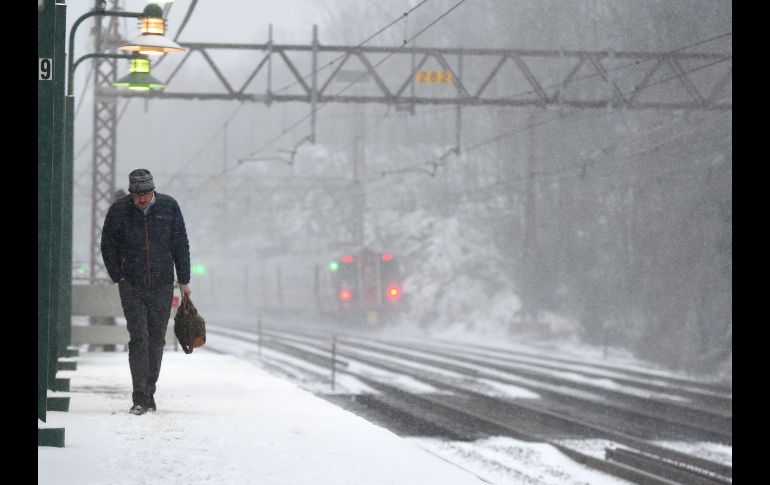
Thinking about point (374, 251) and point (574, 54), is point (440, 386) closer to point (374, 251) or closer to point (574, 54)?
point (574, 54)

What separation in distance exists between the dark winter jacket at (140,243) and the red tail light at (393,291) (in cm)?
3564

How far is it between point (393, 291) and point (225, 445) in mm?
37018

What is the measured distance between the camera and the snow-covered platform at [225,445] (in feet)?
21.3

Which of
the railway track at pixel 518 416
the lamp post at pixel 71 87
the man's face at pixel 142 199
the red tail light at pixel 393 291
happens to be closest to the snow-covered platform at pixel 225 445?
the man's face at pixel 142 199

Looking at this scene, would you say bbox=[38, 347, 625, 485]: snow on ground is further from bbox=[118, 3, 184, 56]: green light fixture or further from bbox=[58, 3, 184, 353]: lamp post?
bbox=[118, 3, 184, 56]: green light fixture

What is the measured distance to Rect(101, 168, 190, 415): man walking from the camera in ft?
28.9

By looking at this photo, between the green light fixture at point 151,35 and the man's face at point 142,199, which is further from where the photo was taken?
the green light fixture at point 151,35

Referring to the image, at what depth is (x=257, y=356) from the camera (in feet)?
99.6

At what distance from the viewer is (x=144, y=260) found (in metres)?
8.84

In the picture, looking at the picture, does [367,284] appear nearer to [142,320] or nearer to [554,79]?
[554,79]

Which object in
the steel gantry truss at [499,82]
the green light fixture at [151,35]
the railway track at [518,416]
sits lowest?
the railway track at [518,416]

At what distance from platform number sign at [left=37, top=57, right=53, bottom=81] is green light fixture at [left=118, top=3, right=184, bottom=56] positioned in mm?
5364

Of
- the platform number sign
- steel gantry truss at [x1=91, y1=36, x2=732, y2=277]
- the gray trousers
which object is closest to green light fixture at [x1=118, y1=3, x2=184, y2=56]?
the gray trousers

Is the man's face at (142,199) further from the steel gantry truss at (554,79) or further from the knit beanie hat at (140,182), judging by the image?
the steel gantry truss at (554,79)
